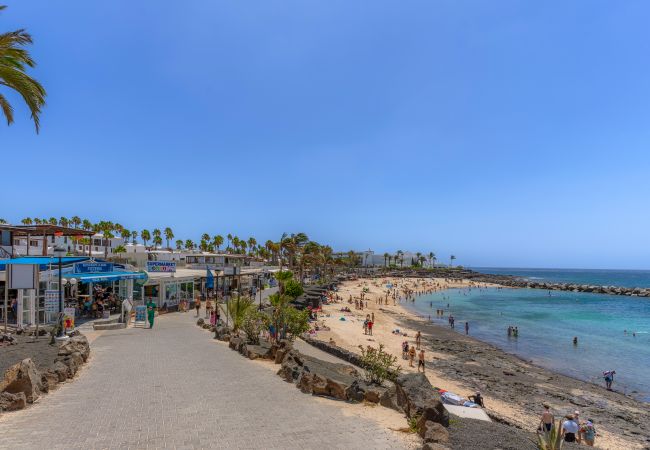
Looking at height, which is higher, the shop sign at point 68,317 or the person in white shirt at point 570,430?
the shop sign at point 68,317

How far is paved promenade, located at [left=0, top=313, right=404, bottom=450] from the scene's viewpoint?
709 centimetres

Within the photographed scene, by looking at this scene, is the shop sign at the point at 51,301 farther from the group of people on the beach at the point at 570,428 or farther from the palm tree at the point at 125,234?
the palm tree at the point at 125,234

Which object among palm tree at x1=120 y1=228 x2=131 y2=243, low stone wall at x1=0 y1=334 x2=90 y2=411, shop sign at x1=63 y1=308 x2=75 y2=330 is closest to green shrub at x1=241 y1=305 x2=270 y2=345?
low stone wall at x1=0 y1=334 x2=90 y2=411

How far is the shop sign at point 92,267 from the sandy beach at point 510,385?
47.1 feet

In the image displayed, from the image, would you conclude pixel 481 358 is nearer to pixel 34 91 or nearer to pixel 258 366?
pixel 258 366

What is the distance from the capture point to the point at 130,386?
1013 cm

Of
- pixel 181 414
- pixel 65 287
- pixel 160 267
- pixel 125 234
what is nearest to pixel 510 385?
pixel 181 414

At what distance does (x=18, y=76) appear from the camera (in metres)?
10.2

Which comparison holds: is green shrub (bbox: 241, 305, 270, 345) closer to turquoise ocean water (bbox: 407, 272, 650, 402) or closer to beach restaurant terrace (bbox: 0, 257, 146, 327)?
beach restaurant terrace (bbox: 0, 257, 146, 327)

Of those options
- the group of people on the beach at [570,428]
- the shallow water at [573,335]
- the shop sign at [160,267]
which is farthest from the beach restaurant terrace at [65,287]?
the shallow water at [573,335]

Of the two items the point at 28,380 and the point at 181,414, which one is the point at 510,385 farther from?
the point at 28,380

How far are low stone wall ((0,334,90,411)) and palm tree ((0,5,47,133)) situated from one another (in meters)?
6.25

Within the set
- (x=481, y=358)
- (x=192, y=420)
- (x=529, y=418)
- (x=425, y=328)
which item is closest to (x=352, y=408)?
(x=192, y=420)

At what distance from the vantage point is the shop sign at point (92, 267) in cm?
1994
